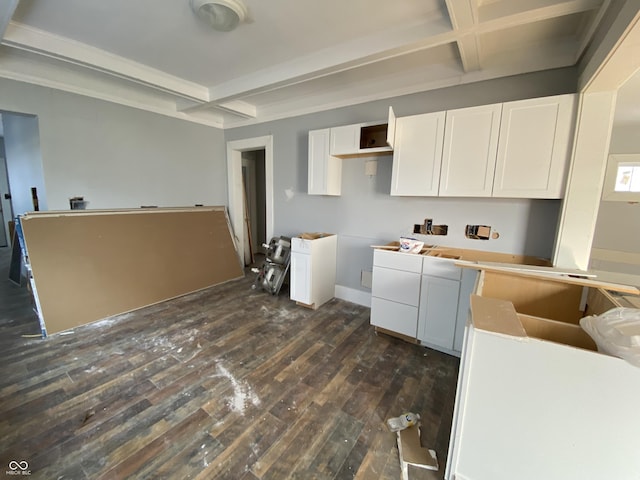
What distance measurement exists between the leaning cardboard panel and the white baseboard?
1874 millimetres

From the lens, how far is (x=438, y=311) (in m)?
2.36

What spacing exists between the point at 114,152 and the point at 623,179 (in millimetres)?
6291

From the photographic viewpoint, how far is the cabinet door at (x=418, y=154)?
2.43m

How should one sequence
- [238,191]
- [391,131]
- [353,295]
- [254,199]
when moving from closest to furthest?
[391,131], [353,295], [238,191], [254,199]

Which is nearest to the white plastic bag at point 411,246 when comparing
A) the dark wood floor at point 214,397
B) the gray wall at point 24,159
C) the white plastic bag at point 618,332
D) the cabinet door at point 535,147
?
the cabinet door at point 535,147

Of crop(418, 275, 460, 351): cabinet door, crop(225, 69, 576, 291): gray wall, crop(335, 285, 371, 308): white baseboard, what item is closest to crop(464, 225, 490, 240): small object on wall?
crop(225, 69, 576, 291): gray wall

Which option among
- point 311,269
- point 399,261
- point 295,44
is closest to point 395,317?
point 399,261

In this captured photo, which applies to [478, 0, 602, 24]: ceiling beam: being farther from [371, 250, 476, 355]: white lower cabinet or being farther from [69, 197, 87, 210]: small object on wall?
[69, 197, 87, 210]: small object on wall

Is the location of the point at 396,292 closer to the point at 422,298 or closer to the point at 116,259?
the point at 422,298

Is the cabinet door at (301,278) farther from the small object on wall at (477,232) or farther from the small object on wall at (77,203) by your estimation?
the small object on wall at (77,203)

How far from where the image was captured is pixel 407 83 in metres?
2.75

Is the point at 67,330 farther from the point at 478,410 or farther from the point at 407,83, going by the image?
the point at 407,83

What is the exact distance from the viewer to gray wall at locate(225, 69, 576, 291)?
2316mm

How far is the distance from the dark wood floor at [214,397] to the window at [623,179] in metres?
2.95
